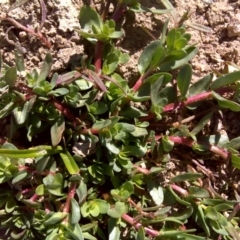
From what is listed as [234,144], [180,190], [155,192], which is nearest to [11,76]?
[155,192]

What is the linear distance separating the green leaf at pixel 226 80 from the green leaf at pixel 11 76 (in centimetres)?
99

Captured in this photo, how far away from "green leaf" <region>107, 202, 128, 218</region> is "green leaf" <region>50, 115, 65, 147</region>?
0.42 m

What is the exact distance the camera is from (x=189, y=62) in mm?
2791

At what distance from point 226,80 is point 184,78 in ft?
0.70

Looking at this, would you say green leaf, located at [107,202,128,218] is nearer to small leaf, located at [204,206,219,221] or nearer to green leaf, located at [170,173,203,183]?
green leaf, located at [170,173,203,183]

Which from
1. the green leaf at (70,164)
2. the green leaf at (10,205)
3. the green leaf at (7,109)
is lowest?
the green leaf at (10,205)

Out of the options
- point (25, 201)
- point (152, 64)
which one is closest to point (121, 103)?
point (152, 64)

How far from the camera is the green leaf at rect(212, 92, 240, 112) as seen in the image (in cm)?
256

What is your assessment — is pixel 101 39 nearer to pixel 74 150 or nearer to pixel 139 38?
pixel 139 38

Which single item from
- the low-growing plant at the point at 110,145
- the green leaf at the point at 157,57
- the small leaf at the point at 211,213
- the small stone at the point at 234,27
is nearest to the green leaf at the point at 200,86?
the low-growing plant at the point at 110,145

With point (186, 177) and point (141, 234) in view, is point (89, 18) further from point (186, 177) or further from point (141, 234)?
point (141, 234)

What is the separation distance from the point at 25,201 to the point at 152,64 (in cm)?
91

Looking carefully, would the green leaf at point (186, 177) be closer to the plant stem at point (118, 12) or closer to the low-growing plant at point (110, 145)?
the low-growing plant at point (110, 145)

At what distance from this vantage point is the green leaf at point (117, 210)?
2477 millimetres
